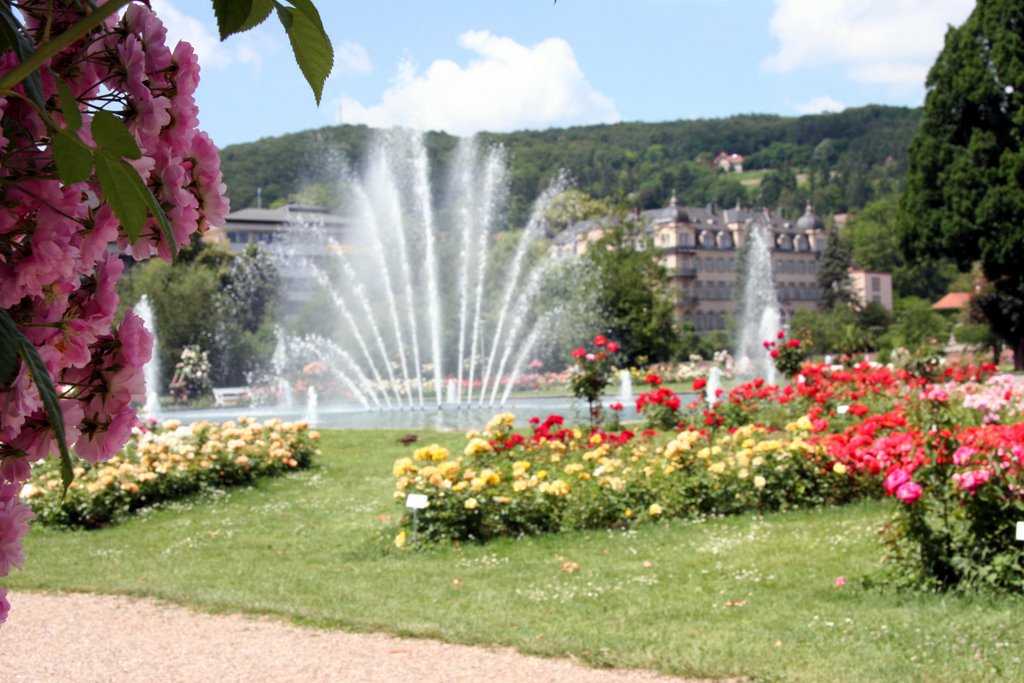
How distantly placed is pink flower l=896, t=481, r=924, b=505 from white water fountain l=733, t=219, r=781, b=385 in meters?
20.8

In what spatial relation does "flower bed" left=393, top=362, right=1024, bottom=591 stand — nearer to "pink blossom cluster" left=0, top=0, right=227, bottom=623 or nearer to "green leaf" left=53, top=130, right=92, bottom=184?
"pink blossom cluster" left=0, top=0, right=227, bottom=623

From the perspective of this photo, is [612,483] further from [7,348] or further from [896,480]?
[7,348]

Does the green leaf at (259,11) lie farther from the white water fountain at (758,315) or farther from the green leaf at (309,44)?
the white water fountain at (758,315)

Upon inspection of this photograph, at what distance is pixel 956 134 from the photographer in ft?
101

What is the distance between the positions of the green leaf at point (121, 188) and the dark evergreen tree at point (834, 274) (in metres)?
79.7

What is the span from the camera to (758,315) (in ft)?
196

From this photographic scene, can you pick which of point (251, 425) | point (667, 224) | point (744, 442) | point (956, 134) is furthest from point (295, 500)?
point (667, 224)

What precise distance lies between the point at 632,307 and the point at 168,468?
29932mm

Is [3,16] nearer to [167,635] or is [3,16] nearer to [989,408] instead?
[167,635]

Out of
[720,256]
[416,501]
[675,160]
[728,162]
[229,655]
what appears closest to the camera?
[229,655]

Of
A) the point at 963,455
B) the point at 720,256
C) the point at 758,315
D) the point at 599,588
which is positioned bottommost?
the point at 599,588

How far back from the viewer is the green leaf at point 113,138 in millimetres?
875

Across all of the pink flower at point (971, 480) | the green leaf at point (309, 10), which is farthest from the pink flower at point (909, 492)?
the green leaf at point (309, 10)

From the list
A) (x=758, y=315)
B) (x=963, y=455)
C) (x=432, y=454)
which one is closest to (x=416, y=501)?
(x=432, y=454)
